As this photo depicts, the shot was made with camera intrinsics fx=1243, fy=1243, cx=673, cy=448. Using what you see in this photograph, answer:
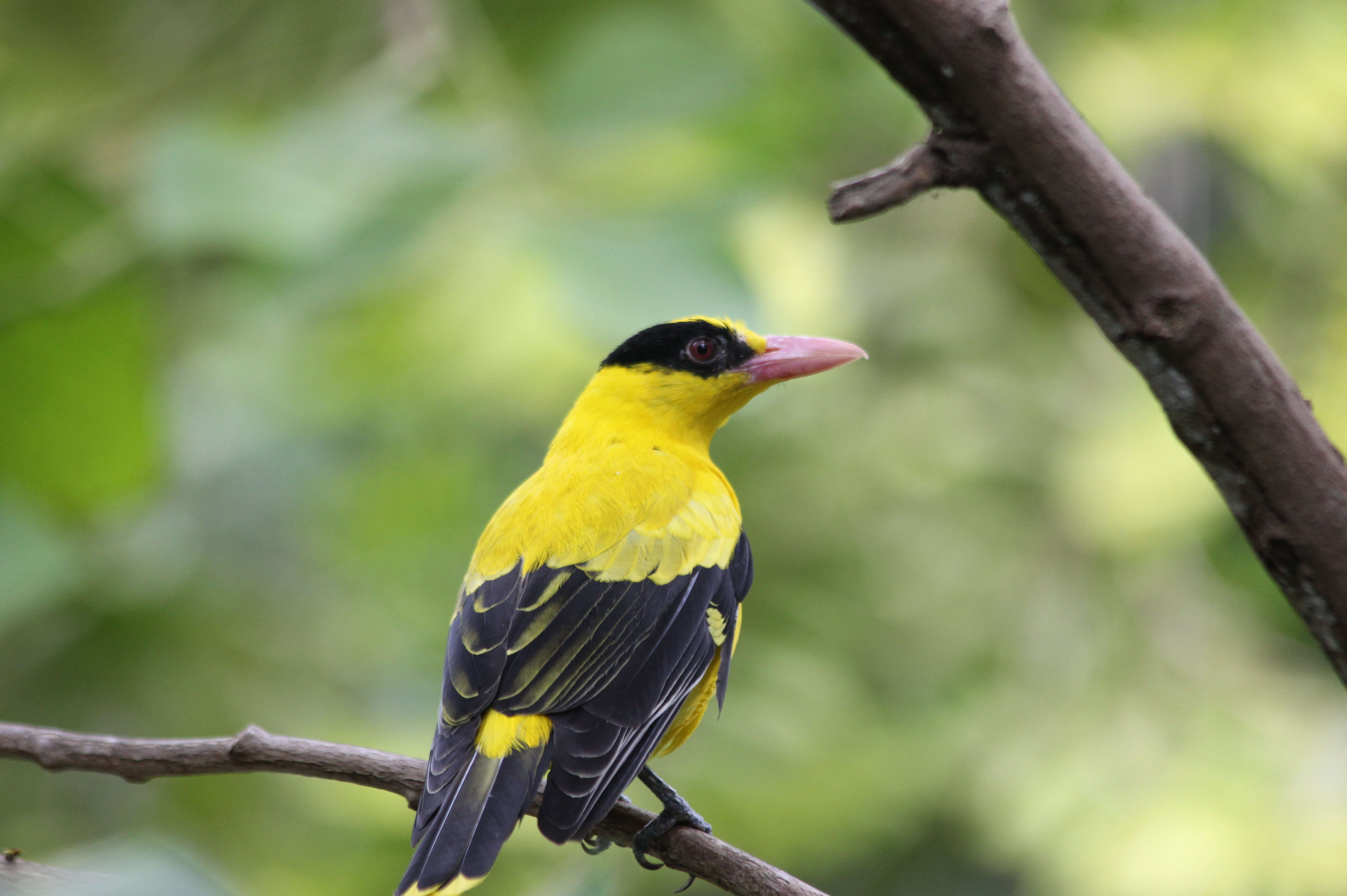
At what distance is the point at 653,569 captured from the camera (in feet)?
7.44

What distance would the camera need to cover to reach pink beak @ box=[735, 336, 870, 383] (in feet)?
8.72

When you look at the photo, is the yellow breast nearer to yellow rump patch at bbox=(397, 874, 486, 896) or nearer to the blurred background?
the blurred background

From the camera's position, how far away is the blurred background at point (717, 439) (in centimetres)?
282

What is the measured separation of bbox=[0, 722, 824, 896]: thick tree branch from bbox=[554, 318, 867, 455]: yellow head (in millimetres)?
1060

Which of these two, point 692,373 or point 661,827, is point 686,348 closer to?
point 692,373

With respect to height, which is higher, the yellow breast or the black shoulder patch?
the black shoulder patch

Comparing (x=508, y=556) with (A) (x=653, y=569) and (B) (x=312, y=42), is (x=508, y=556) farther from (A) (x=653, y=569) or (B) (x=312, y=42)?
(B) (x=312, y=42)

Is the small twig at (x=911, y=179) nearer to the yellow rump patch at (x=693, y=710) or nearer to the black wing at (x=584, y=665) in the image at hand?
the black wing at (x=584, y=665)

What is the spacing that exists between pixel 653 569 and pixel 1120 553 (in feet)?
8.13

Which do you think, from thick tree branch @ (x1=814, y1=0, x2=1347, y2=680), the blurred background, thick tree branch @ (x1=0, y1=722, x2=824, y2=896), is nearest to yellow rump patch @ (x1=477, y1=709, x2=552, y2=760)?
thick tree branch @ (x1=0, y1=722, x2=824, y2=896)

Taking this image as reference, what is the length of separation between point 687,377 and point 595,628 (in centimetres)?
87

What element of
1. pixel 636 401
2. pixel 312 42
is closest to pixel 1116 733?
pixel 636 401

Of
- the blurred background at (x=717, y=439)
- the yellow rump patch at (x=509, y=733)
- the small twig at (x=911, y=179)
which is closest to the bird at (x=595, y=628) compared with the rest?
the yellow rump patch at (x=509, y=733)

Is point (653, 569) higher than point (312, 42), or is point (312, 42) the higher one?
point (312, 42)
